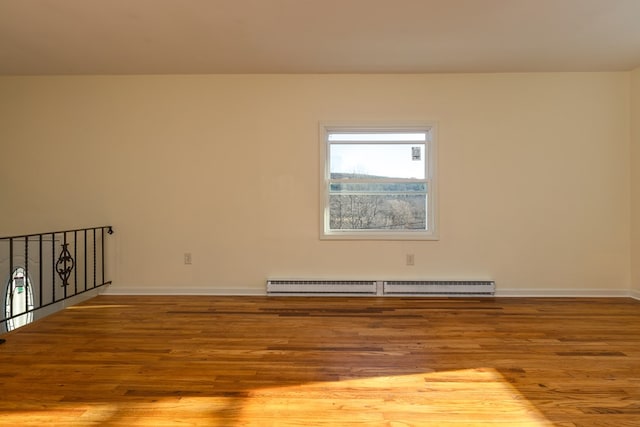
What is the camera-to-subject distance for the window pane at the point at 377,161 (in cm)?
478

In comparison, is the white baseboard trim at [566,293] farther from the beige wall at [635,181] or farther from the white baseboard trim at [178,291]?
the white baseboard trim at [178,291]

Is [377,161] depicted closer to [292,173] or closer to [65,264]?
[292,173]

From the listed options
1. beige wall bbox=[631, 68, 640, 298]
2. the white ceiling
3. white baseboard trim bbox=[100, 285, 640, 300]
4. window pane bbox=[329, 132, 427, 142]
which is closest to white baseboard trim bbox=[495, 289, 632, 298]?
white baseboard trim bbox=[100, 285, 640, 300]

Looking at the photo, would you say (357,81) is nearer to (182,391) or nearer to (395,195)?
(395,195)

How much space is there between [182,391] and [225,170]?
2.81 metres

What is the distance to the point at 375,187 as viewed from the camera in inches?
189

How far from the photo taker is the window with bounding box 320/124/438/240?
475 centimetres

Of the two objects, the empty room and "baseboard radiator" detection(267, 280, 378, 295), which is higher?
the empty room

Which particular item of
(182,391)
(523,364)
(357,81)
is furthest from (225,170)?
(523,364)

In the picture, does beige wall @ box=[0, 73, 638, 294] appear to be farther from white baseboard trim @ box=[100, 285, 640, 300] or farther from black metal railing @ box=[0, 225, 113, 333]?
black metal railing @ box=[0, 225, 113, 333]

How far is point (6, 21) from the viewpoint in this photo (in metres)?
3.33

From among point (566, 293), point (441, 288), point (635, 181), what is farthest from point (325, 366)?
point (635, 181)

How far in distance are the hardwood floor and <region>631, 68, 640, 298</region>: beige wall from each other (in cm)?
62

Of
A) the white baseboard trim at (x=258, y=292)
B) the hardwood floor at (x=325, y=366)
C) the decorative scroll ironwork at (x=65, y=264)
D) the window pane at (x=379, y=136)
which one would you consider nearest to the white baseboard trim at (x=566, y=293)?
the white baseboard trim at (x=258, y=292)
